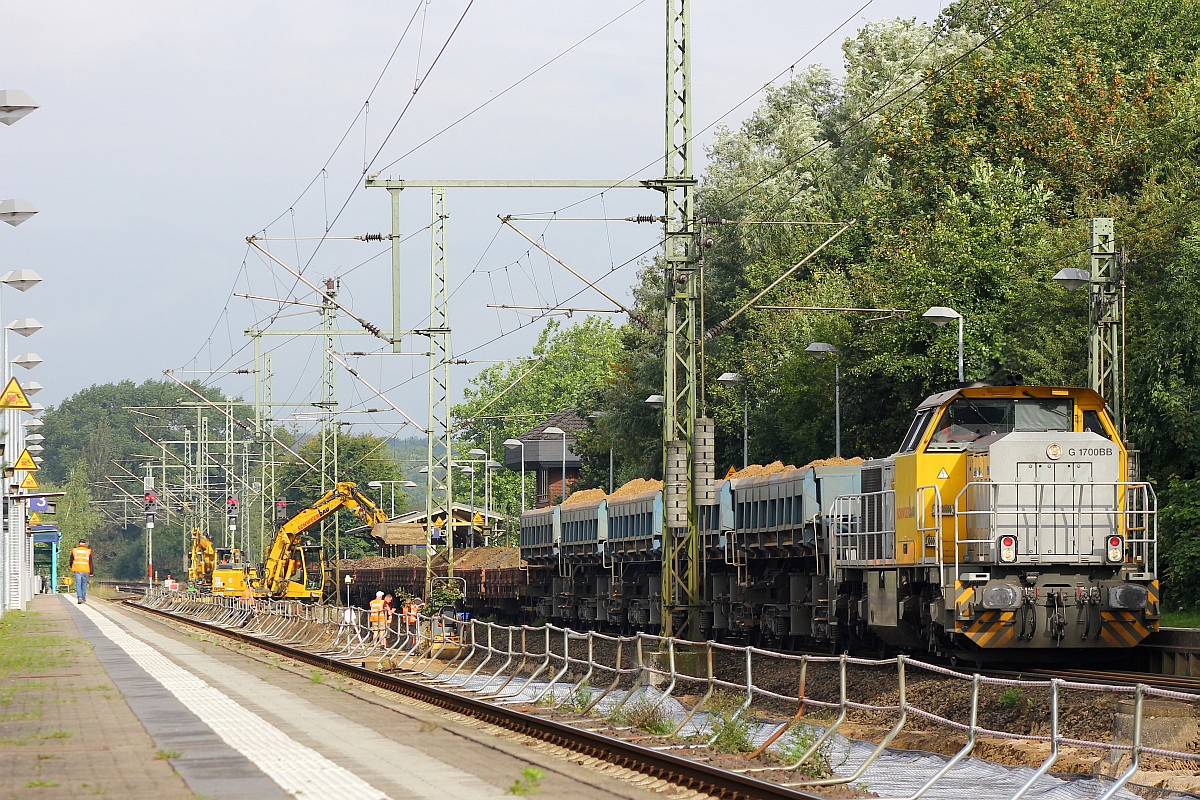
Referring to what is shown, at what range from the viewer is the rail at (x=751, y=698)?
1414 centimetres

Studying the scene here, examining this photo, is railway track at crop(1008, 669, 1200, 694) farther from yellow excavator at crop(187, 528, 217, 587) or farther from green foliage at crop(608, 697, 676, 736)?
yellow excavator at crop(187, 528, 217, 587)

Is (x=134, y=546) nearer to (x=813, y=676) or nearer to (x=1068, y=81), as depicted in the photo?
(x=1068, y=81)

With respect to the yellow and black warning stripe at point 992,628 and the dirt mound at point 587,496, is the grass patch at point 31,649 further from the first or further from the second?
the yellow and black warning stripe at point 992,628

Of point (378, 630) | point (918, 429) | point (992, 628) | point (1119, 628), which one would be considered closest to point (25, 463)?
point (378, 630)

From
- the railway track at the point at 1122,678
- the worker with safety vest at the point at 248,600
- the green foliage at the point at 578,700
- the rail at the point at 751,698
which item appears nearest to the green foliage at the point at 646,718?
the rail at the point at 751,698

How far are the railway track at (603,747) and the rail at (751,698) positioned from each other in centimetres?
4

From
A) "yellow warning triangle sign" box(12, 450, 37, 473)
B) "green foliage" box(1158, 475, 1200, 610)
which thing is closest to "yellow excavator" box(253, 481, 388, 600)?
A: "yellow warning triangle sign" box(12, 450, 37, 473)

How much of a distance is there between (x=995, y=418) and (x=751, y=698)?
6.60m

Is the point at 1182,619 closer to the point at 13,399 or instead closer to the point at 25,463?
the point at 13,399

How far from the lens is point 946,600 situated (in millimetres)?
21328

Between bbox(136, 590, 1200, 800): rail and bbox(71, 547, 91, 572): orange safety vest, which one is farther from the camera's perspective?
bbox(71, 547, 91, 572): orange safety vest

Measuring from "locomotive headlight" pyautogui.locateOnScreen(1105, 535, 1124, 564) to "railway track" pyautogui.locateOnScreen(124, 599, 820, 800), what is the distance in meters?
7.62

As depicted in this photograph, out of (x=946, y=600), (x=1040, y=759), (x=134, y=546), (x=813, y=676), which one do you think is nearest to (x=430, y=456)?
(x=813, y=676)

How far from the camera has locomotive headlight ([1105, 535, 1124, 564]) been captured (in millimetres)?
21688
